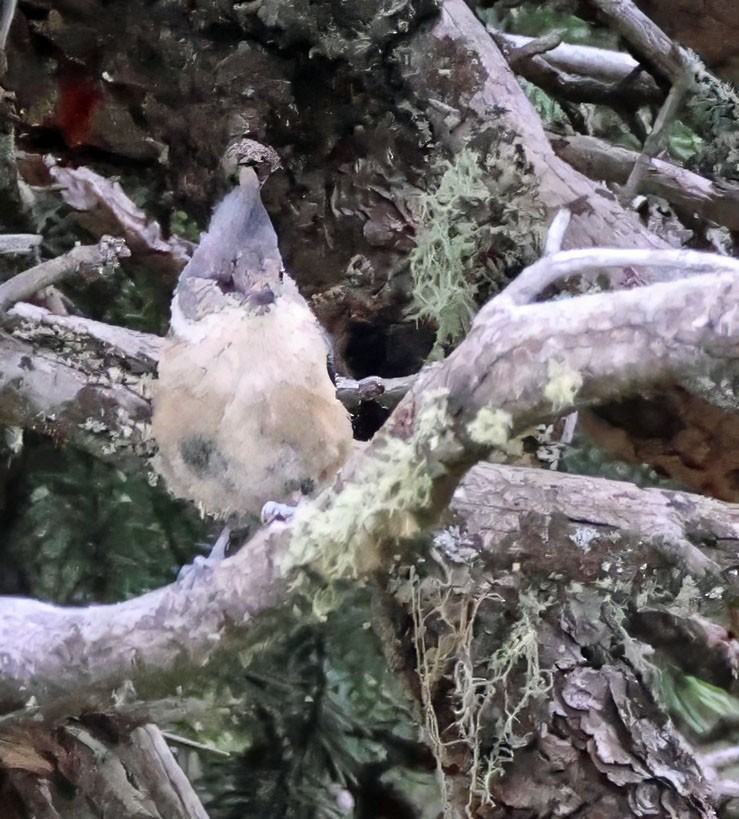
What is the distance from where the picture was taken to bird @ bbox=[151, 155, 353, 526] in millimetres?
1016

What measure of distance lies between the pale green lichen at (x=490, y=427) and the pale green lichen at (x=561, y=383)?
36mm

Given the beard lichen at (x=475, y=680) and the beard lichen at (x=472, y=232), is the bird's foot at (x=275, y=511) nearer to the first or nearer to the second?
the beard lichen at (x=475, y=680)

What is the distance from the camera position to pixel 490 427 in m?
0.65

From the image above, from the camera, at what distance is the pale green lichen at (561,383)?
2.03 feet

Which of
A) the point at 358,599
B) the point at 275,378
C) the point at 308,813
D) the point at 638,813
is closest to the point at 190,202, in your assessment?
the point at 275,378

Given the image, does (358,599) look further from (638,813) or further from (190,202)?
(190,202)

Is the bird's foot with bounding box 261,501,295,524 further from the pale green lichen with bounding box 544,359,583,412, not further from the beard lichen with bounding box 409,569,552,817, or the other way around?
the pale green lichen with bounding box 544,359,583,412

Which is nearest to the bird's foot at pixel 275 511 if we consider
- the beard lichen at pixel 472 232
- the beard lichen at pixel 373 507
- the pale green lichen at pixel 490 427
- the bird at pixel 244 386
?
the bird at pixel 244 386

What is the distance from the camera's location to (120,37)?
4.52ft

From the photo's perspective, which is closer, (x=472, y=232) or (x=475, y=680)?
(x=475, y=680)

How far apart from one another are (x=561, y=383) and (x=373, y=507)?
0.65 feet

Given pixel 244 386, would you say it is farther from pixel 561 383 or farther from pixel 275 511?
pixel 561 383

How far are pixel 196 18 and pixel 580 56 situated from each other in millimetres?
862

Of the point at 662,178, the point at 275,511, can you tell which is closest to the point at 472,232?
the point at 662,178
